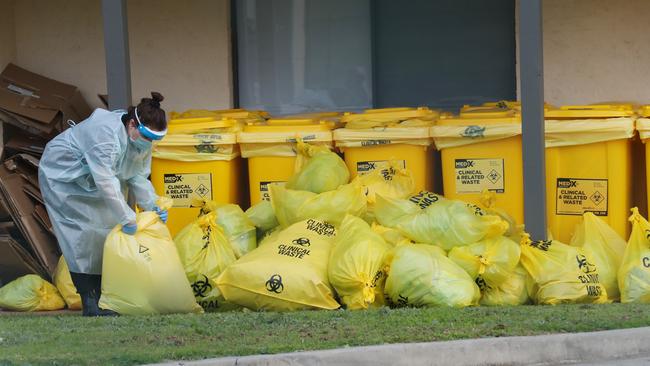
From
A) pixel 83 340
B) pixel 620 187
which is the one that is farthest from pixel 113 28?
pixel 620 187

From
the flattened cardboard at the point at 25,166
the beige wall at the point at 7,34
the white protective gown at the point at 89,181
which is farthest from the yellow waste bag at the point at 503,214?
the beige wall at the point at 7,34

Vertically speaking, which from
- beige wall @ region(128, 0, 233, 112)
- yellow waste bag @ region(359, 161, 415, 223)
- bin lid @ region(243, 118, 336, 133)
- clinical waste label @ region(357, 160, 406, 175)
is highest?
beige wall @ region(128, 0, 233, 112)

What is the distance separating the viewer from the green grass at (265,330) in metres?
5.08

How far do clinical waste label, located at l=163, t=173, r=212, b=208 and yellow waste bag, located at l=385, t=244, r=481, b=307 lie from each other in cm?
188

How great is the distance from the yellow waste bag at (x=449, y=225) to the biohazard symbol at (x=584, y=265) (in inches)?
18.8

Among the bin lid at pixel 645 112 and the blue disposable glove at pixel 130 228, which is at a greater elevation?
the bin lid at pixel 645 112

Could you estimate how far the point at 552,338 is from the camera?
521cm

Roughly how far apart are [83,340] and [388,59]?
4.55 meters

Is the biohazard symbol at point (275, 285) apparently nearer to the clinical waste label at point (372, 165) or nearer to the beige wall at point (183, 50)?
the clinical waste label at point (372, 165)

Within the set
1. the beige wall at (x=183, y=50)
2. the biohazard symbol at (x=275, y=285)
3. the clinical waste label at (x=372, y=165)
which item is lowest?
the biohazard symbol at (x=275, y=285)

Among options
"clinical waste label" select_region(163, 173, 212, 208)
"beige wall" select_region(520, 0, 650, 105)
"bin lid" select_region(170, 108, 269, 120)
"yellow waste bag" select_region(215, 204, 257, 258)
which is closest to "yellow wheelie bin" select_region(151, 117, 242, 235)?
"clinical waste label" select_region(163, 173, 212, 208)

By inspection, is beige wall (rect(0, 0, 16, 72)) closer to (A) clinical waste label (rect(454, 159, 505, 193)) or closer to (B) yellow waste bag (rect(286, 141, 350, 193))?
(B) yellow waste bag (rect(286, 141, 350, 193))

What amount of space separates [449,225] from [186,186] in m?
2.11

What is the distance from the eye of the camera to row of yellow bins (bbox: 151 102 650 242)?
23.0ft
